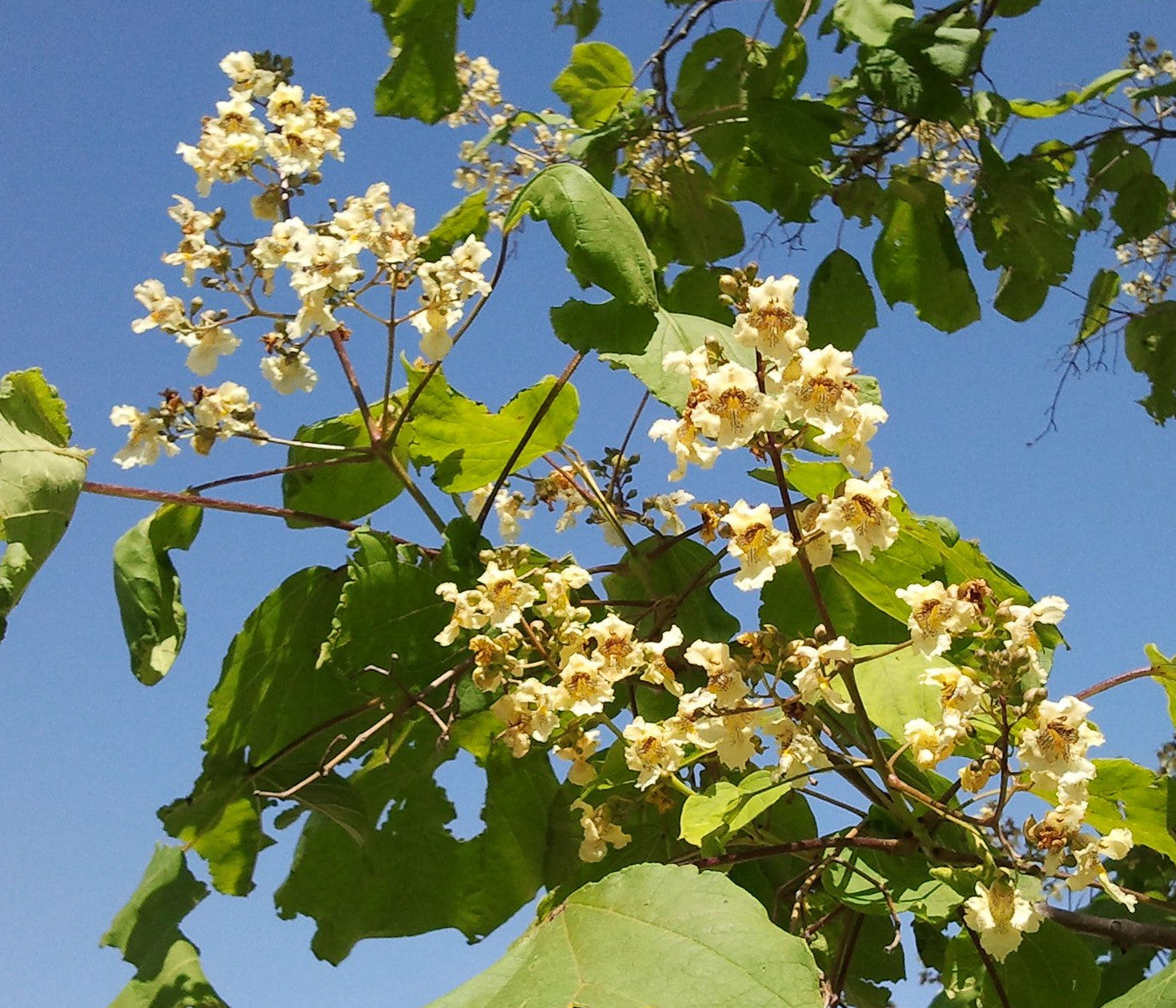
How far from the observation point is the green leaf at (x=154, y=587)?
4.94 ft

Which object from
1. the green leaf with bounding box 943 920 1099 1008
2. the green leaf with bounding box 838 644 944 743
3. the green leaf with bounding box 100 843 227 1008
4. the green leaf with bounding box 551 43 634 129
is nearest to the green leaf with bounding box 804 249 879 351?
the green leaf with bounding box 551 43 634 129

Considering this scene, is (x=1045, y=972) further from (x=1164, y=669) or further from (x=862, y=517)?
(x=862, y=517)

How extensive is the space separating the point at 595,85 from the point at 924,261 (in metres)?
0.71

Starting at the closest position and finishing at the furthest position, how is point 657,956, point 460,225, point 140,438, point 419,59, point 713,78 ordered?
point 657,956, point 140,438, point 419,59, point 460,225, point 713,78

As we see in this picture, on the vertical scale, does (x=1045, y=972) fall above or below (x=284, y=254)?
below

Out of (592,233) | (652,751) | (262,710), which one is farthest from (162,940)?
(592,233)

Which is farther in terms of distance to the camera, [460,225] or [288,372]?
[460,225]

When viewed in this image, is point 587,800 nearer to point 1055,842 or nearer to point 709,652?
point 709,652

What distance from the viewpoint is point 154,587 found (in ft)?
5.06

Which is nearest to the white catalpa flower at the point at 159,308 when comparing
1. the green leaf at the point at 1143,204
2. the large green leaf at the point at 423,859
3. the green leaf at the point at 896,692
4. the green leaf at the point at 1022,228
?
the large green leaf at the point at 423,859

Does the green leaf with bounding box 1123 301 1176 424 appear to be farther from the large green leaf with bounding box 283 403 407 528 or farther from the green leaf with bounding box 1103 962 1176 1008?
the green leaf with bounding box 1103 962 1176 1008

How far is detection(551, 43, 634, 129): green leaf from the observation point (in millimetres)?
2174

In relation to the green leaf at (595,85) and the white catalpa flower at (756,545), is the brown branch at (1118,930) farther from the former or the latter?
the green leaf at (595,85)

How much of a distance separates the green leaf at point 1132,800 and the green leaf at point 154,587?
1.14 metres
